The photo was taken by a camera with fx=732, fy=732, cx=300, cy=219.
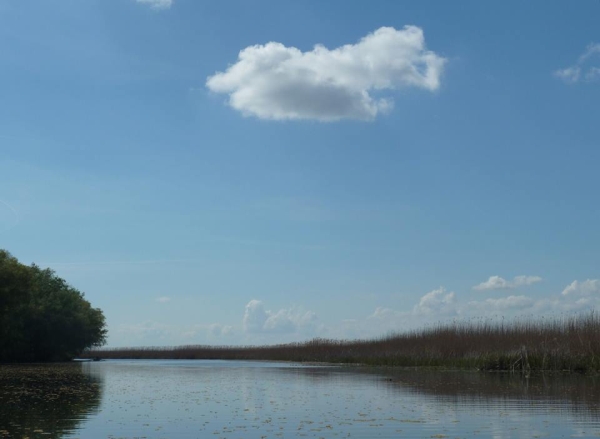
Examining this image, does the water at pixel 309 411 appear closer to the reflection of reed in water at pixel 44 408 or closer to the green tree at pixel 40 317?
the reflection of reed in water at pixel 44 408

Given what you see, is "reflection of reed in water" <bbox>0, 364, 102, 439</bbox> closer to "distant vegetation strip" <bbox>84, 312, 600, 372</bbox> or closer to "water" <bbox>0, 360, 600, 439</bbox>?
"water" <bbox>0, 360, 600, 439</bbox>

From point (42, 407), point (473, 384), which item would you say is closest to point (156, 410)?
point (42, 407)

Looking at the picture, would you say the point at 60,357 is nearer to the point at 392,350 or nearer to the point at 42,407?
the point at 392,350

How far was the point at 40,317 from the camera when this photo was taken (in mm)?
79438

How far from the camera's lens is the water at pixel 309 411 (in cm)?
1509

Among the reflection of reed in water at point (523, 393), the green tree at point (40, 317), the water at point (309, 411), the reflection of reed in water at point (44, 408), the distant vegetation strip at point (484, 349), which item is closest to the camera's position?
the water at point (309, 411)

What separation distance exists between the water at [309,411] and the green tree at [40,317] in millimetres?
36636

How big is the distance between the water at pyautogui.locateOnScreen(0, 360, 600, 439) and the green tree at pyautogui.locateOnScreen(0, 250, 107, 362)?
36.6 metres

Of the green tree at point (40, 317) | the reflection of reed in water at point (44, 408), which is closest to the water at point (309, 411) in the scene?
the reflection of reed in water at point (44, 408)

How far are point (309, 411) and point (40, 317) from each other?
6640 cm

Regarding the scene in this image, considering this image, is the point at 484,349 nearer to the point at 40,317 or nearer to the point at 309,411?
the point at 309,411

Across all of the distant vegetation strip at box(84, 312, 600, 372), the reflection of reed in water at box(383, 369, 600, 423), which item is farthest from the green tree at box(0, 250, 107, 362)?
the reflection of reed in water at box(383, 369, 600, 423)

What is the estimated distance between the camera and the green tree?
63469 mm

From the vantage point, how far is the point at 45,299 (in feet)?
271
